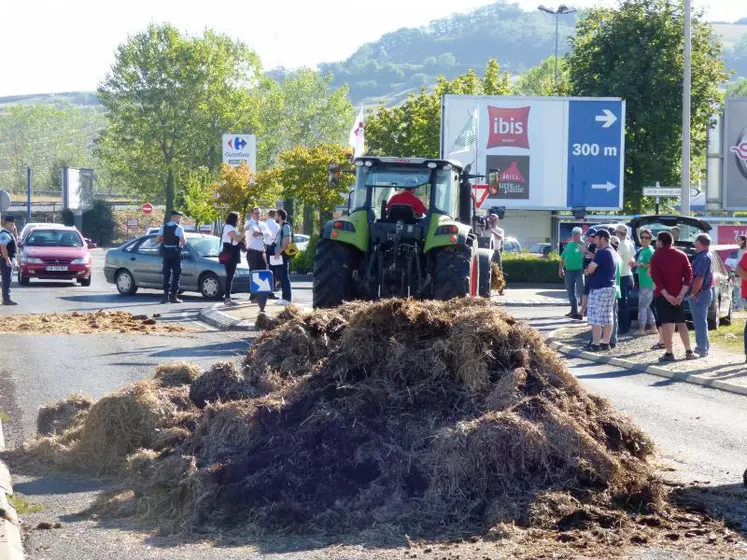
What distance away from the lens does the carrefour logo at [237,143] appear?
54344 millimetres

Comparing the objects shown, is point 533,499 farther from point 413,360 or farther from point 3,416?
point 3,416

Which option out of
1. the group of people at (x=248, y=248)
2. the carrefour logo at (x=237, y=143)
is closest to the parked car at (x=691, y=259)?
the group of people at (x=248, y=248)

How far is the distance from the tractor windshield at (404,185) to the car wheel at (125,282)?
11906 mm

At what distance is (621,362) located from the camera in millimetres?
16391

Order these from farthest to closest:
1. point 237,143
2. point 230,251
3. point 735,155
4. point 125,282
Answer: point 237,143 < point 735,155 < point 125,282 < point 230,251

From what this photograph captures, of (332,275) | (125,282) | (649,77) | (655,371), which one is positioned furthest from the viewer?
(649,77)

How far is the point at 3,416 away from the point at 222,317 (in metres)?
9.60

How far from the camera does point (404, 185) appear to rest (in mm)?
16703

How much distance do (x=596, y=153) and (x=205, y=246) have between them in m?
22.4

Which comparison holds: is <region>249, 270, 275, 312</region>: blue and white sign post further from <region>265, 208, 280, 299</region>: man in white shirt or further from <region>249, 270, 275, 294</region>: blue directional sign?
<region>265, 208, 280, 299</region>: man in white shirt

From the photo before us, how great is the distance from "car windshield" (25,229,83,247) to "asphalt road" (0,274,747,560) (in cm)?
911

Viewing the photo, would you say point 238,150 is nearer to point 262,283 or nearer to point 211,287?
point 211,287

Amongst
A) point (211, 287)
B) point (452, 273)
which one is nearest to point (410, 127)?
point (211, 287)

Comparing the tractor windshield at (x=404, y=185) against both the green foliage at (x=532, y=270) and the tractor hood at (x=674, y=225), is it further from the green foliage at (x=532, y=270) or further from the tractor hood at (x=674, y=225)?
the green foliage at (x=532, y=270)
